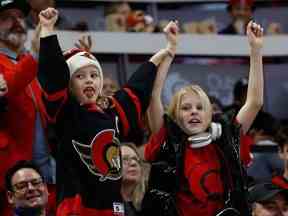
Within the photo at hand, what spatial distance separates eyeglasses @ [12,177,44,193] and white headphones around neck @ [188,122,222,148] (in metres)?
0.76

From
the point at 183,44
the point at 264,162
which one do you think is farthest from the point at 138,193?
the point at 183,44

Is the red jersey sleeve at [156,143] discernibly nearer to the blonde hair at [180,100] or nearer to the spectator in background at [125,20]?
the blonde hair at [180,100]

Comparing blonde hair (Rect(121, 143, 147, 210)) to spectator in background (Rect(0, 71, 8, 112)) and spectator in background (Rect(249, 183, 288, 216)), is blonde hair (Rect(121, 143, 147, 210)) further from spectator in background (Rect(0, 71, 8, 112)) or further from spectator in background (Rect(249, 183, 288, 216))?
spectator in background (Rect(0, 71, 8, 112))

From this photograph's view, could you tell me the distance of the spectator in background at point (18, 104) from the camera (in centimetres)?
462

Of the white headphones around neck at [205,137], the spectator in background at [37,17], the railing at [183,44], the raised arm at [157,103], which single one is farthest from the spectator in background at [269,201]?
the railing at [183,44]

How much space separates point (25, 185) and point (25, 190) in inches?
1.0

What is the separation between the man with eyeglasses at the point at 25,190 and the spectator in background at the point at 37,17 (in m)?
2.41

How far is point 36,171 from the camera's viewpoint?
4.70 metres

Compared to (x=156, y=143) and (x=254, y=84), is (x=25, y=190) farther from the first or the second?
(x=254, y=84)

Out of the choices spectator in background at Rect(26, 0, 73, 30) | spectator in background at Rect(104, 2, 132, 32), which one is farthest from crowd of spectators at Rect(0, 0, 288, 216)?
spectator in background at Rect(104, 2, 132, 32)

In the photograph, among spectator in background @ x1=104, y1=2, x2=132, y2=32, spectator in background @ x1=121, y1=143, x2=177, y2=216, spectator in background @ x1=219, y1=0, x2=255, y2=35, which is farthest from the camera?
spectator in background @ x1=219, y1=0, x2=255, y2=35

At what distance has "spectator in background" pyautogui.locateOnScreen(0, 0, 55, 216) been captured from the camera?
462cm

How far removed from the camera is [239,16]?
8.66 metres

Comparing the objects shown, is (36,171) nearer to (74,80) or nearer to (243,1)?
(74,80)
